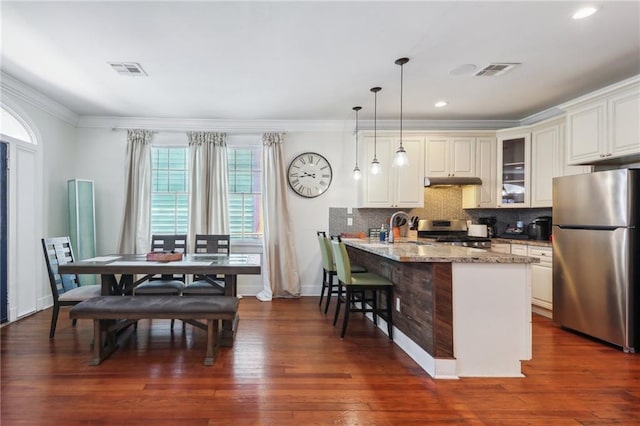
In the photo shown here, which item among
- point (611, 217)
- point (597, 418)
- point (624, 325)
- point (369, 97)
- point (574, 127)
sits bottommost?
point (597, 418)

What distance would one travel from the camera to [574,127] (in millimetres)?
3459

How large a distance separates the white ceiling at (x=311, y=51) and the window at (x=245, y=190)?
89 centimetres

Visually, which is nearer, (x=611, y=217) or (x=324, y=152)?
(x=611, y=217)

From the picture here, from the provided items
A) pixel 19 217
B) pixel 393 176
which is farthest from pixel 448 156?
pixel 19 217

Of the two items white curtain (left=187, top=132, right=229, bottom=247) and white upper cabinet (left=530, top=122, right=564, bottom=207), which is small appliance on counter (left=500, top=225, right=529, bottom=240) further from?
white curtain (left=187, top=132, right=229, bottom=247)

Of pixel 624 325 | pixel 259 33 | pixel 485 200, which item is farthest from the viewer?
pixel 485 200

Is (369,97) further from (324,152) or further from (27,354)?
(27,354)

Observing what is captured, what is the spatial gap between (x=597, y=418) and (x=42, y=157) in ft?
18.8

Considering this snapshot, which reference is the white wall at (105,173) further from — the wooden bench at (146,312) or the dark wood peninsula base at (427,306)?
the dark wood peninsula base at (427,306)

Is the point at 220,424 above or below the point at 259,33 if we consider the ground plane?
below

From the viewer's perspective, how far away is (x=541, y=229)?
411 centimetres

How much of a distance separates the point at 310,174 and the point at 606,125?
342 centimetres

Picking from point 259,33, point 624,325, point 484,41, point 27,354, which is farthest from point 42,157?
A: point 624,325

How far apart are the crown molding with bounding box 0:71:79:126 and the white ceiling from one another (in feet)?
0.37
